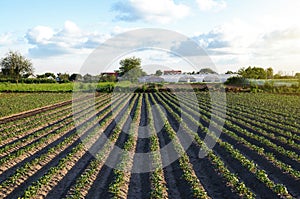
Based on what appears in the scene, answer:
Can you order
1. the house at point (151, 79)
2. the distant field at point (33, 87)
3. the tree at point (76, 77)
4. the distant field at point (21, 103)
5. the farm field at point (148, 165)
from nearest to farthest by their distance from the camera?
the farm field at point (148, 165), the distant field at point (21, 103), the distant field at point (33, 87), the house at point (151, 79), the tree at point (76, 77)

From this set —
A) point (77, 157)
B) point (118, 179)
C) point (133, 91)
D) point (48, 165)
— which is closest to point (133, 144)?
point (77, 157)

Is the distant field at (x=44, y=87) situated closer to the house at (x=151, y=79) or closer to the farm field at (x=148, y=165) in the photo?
the house at (x=151, y=79)

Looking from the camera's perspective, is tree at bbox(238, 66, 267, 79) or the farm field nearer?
the farm field

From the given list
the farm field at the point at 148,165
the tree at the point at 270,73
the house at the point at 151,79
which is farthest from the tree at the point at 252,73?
the farm field at the point at 148,165

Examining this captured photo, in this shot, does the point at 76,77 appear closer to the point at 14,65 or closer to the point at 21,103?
the point at 14,65

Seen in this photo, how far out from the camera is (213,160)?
10.4 m

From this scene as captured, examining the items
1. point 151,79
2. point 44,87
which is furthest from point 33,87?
point 151,79

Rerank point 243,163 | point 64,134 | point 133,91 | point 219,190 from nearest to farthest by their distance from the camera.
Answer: point 219,190 < point 243,163 < point 64,134 < point 133,91

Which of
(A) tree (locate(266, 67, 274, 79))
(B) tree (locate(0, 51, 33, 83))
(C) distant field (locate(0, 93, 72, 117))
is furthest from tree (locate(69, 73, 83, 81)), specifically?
(A) tree (locate(266, 67, 274, 79))

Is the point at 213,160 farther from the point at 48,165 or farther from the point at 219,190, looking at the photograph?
the point at 48,165

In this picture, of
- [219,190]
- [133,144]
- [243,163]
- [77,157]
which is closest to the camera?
[219,190]

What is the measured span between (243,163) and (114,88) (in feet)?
145

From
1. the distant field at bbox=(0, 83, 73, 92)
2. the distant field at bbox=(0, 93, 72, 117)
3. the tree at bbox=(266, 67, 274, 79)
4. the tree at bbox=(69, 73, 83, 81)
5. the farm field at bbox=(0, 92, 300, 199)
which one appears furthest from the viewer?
the tree at bbox=(266, 67, 274, 79)

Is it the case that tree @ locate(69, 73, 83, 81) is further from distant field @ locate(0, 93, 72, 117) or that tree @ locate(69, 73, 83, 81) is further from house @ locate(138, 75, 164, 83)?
distant field @ locate(0, 93, 72, 117)
